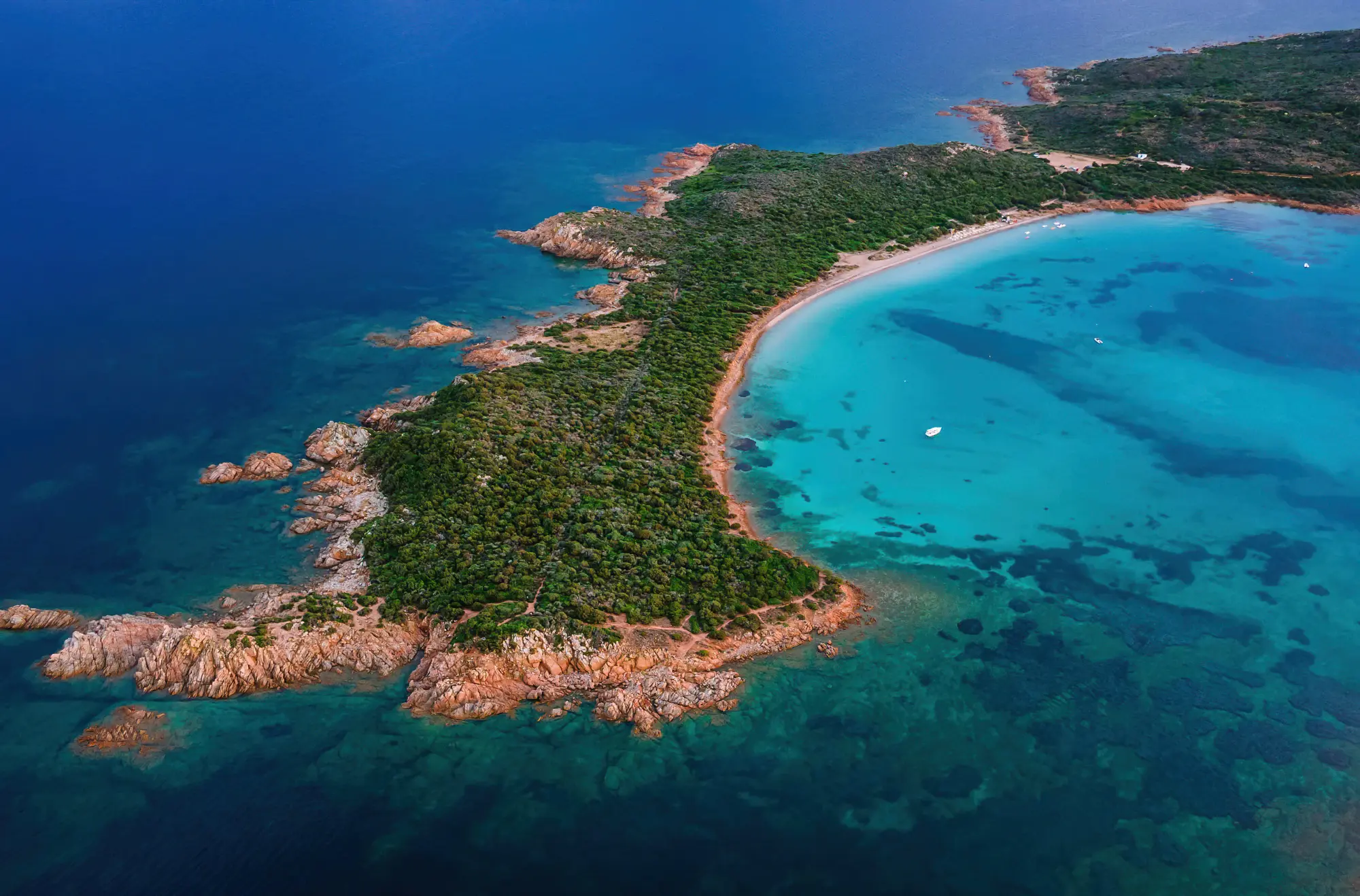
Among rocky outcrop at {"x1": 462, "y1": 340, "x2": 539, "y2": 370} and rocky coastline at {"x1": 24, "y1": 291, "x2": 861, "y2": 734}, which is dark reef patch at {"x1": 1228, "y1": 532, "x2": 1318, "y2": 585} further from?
rocky outcrop at {"x1": 462, "y1": 340, "x2": 539, "y2": 370}

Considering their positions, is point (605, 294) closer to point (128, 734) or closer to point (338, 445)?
point (338, 445)

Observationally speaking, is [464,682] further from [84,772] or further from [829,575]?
[829,575]

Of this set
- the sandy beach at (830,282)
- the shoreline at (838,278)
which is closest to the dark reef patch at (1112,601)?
the shoreline at (838,278)

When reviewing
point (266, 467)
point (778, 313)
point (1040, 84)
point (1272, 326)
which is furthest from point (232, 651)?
point (1040, 84)

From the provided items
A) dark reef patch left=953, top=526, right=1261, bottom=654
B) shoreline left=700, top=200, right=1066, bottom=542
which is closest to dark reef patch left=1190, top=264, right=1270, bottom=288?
shoreline left=700, top=200, right=1066, bottom=542

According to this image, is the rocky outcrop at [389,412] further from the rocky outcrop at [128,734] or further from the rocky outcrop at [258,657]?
the rocky outcrop at [128,734]
